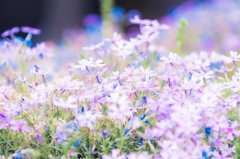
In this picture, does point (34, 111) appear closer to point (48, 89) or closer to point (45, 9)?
point (48, 89)

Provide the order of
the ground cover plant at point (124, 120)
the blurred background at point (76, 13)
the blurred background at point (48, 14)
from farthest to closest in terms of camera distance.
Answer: the blurred background at point (48, 14) < the blurred background at point (76, 13) < the ground cover plant at point (124, 120)

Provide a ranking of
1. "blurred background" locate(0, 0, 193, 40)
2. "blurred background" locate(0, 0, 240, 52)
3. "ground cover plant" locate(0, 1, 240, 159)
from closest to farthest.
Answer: "ground cover plant" locate(0, 1, 240, 159), "blurred background" locate(0, 0, 240, 52), "blurred background" locate(0, 0, 193, 40)

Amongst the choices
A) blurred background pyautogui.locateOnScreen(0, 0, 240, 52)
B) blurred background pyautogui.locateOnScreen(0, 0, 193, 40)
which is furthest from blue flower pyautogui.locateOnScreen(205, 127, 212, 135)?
blurred background pyautogui.locateOnScreen(0, 0, 193, 40)

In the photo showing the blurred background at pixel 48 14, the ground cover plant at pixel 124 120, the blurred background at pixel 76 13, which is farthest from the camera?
the blurred background at pixel 48 14

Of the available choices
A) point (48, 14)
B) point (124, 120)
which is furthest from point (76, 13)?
point (124, 120)

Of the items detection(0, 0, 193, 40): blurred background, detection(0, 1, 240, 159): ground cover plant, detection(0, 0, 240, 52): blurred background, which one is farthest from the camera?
detection(0, 0, 193, 40): blurred background

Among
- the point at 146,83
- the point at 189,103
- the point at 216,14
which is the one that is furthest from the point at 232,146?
the point at 216,14

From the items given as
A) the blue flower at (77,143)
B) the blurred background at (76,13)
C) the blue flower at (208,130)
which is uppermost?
the blurred background at (76,13)

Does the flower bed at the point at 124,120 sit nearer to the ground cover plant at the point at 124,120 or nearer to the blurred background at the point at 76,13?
the ground cover plant at the point at 124,120

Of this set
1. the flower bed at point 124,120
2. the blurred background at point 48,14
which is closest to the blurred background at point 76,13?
the blurred background at point 48,14

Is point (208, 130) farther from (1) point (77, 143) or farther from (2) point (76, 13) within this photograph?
(2) point (76, 13)

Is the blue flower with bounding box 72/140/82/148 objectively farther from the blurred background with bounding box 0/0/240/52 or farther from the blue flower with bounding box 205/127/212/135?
the blurred background with bounding box 0/0/240/52

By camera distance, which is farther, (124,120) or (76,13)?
(76,13)
